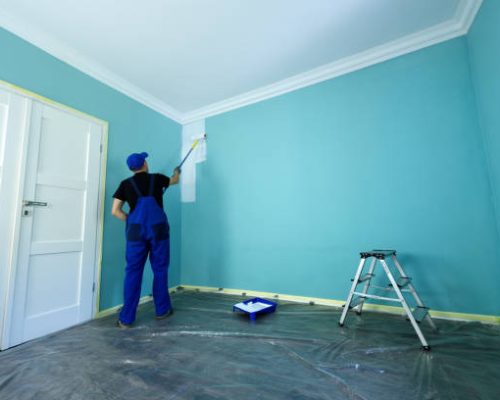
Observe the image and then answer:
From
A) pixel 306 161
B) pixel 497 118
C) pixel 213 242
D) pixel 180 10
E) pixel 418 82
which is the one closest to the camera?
pixel 497 118

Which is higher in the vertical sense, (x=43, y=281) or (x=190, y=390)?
(x=43, y=281)

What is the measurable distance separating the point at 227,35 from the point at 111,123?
150 cm

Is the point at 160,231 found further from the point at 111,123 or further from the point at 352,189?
the point at 352,189

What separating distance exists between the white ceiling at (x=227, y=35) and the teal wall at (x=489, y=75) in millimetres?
214

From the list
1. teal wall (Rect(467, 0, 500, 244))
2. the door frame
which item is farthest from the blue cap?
teal wall (Rect(467, 0, 500, 244))

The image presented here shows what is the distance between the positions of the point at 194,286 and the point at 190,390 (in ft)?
6.91

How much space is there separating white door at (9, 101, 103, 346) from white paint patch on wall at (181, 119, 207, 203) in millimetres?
1204

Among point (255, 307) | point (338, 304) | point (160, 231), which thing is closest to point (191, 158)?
point (160, 231)

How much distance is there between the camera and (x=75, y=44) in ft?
7.30

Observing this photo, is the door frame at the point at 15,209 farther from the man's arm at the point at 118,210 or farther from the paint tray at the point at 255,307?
the paint tray at the point at 255,307

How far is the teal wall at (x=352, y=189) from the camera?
2031mm

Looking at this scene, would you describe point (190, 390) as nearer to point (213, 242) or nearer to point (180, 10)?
point (213, 242)

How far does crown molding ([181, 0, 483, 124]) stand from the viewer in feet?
6.78

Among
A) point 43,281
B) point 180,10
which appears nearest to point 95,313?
point 43,281
